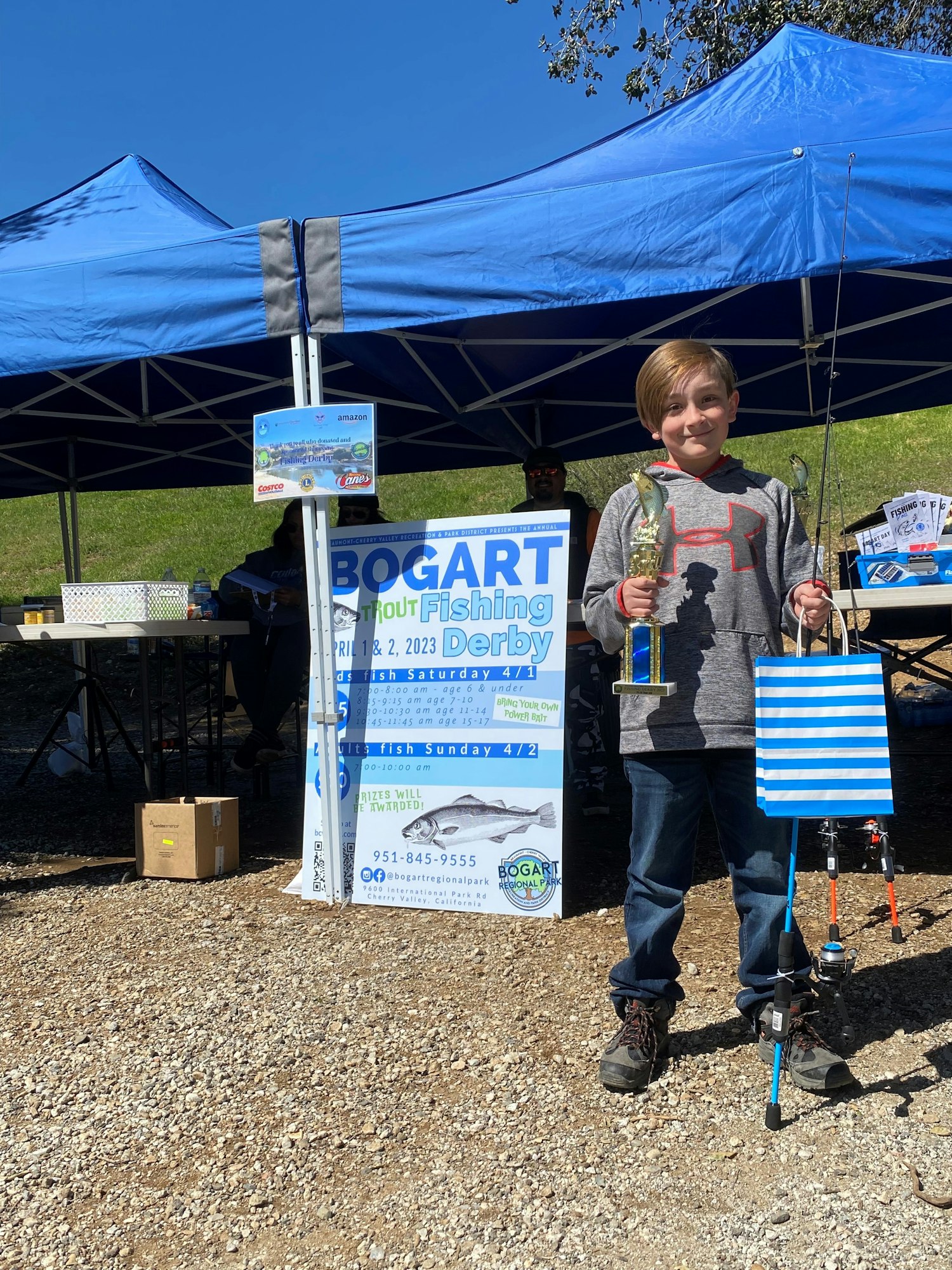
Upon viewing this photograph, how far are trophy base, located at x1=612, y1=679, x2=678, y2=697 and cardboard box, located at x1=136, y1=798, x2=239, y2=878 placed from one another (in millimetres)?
2624

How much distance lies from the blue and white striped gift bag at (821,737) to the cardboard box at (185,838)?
2.83 metres

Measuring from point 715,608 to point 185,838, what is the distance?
2852 mm

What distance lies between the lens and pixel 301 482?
396 cm

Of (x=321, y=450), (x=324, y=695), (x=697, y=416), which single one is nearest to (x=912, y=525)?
(x=697, y=416)

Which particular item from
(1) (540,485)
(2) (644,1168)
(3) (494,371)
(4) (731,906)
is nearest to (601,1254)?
(2) (644,1168)

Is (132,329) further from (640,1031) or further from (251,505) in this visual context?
(251,505)

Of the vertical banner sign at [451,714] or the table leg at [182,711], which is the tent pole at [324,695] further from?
the table leg at [182,711]

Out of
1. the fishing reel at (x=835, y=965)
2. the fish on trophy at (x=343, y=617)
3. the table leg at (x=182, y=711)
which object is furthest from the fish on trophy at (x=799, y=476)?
the table leg at (x=182, y=711)

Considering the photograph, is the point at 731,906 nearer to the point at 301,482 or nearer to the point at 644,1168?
the point at 644,1168

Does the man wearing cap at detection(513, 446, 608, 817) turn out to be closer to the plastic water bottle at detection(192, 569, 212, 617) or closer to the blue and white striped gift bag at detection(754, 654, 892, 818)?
the plastic water bottle at detection(192, 569, 212, 617)

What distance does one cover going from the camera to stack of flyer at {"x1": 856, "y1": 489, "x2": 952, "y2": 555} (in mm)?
3779

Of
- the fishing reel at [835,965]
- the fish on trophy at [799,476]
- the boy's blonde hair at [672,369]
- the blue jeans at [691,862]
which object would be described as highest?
the boy's blonde hair at [672,369]

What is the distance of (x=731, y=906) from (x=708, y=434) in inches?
80.3

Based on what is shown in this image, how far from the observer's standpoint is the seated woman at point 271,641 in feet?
20.5
